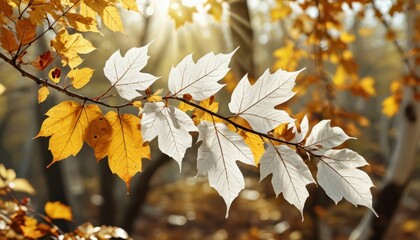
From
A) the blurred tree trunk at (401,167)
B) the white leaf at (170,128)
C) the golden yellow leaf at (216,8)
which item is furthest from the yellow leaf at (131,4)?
the blurred tree trunk at (401,167)

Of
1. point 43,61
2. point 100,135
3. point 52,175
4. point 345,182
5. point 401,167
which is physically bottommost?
point 401,167

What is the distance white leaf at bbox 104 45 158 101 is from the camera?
75cm

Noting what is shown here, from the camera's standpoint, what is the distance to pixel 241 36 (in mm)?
2871

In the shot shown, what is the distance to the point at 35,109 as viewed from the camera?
441cm

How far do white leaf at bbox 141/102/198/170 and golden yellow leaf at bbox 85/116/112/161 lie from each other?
112 millimetres

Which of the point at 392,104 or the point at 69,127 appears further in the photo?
the point at 392,104

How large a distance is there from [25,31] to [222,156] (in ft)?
1.26

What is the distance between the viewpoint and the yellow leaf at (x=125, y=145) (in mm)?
777

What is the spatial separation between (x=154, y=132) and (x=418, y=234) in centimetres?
693

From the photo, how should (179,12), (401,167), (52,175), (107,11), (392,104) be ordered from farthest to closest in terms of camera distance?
1. (52,175)
2. (392,104)
3. (401,167)
4. (179,12)
5. (107,11)

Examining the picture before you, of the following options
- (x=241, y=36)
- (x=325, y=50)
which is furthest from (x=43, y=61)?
(x=241, y=36)

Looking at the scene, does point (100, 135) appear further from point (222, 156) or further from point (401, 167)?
point (401, 167)

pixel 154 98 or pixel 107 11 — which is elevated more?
pixel 107 11

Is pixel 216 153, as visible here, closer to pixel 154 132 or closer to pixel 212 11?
pixel 154 132
